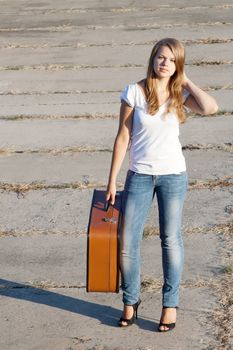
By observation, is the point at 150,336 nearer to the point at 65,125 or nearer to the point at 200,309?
the point at 200,309

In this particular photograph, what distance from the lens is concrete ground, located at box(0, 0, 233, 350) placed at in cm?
565

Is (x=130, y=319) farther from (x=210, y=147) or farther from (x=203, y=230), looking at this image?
(x=210, y=147)

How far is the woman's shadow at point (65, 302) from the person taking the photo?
568 cm

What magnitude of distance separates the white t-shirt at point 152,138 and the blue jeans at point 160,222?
0.16ft

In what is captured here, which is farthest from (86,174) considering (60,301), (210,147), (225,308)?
(225,308)

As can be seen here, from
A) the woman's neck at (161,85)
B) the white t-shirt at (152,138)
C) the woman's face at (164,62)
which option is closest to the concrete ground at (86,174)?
the white t-shirt at (152,138)

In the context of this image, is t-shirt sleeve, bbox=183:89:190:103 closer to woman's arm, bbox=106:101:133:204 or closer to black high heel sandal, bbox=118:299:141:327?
woman's arm, bbox=106:101:133:204

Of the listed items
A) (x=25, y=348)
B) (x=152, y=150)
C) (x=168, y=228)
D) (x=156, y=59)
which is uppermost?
(x=156, y=59)

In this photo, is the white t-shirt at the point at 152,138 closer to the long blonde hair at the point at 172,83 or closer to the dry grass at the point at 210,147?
the long blonde hair at the point at 172,83

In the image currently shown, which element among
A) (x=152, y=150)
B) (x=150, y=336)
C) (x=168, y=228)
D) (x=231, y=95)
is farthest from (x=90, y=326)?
(x=231, y=95)

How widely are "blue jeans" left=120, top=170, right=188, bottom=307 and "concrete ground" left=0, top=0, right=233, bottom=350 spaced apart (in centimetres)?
29

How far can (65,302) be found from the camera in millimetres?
5980

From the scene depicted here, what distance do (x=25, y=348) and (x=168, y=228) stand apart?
3.41ft

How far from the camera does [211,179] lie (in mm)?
8312
